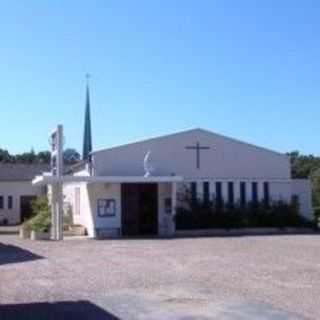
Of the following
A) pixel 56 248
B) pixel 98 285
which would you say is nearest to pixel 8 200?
pixel 56 248

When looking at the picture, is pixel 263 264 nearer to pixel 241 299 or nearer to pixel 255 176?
pixel 241 299

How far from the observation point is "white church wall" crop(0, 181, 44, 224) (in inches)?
2366

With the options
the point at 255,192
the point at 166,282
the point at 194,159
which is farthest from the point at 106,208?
the point at 166,282

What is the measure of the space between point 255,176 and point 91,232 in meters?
9.19

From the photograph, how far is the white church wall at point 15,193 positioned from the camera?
60106 millimetres

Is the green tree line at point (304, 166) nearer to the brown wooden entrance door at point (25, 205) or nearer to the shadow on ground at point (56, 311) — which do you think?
the brown wooden entrance door at point (25, 205)

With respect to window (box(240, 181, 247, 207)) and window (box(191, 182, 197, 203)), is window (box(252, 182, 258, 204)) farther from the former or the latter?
window (box(191, 182, 197, 203))

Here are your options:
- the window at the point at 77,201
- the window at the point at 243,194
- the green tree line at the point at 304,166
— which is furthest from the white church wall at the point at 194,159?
the green tree line at the point at 304,166

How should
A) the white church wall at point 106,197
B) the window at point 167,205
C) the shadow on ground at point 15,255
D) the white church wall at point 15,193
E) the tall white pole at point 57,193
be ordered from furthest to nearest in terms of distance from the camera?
the white church wall at point 15,193 → the window at point 167,205 → the white church wall at point 106,197 → the tall white pole at point 57,193 → the shadow on ground at point 15,255

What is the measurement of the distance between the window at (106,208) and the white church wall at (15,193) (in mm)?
24311

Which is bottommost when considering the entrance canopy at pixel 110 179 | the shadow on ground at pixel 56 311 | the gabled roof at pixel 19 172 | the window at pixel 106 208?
the shadow on ground at pixel 56 311

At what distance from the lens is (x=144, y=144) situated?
37.5 meters

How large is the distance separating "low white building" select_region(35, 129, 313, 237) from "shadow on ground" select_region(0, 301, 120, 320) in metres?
21.6

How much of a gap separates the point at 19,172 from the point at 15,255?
40.5 m
